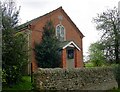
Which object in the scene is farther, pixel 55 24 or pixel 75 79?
pixel 55 24

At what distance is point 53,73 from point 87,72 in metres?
4.74

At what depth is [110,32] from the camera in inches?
1489

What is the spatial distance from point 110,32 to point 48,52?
13987 millimetres

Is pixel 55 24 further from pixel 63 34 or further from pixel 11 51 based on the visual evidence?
pixel 11 51

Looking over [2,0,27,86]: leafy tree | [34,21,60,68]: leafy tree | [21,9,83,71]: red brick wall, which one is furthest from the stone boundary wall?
[21,9,83,71]: red brick wall

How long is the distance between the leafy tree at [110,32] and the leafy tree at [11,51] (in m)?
21.4

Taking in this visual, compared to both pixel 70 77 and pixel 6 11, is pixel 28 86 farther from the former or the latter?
pixel 6 11

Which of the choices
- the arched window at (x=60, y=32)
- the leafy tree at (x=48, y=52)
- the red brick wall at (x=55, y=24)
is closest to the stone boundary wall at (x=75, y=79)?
A: the leafy tree at (x=48, y=52)

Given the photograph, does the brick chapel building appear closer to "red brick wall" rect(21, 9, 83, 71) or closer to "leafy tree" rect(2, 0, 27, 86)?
"red brick wall" rect(21, 9, 83, 71)

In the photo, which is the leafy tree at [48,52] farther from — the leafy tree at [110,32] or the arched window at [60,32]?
the leafy tree at [110,32]

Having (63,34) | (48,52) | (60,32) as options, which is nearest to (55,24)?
(60,32)

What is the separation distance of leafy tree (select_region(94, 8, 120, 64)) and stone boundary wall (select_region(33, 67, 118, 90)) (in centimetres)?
1297

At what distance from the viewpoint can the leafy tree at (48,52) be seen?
27438mm

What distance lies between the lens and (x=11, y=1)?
61.8 ft
